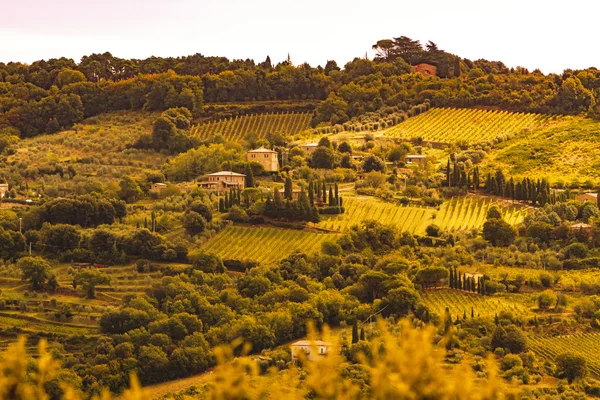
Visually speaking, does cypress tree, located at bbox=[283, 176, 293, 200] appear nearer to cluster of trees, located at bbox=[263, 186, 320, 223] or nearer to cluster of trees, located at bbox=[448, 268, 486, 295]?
cluster of trees, located at bbox=[263, 186, 320, 223]

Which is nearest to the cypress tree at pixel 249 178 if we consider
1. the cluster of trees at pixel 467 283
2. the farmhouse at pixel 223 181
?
the farmhouse at pixel 223 181

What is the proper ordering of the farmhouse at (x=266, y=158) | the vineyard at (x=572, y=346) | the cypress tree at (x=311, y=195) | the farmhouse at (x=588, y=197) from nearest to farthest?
the vineyard at (x=572, y=346) → the cypress tree at (x=311, y=195) → the farmhouse at (x=588, y=197) → the farmhouse at (x=266, y=158)

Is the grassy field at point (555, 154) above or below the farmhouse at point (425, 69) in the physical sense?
below

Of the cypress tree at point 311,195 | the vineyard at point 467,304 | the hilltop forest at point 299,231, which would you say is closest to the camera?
the hilltop forest at point 299,231

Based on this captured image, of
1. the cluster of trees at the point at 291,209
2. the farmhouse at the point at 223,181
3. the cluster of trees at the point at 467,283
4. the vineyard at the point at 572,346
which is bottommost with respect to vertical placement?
the vineyard at the point at 572,346

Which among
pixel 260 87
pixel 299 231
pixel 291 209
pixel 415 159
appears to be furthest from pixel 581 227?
pixel 260 87

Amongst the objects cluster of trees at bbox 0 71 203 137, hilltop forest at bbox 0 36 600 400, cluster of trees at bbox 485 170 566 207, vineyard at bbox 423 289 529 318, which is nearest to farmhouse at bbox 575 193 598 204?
hilltop forest at bbox 0 36 600 400

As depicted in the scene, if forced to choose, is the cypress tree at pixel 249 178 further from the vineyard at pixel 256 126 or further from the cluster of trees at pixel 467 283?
the cluster of trees at pixel 467 283
